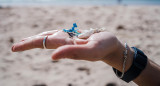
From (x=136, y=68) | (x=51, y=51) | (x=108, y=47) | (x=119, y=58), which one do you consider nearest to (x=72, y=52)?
(x=108, y=47)

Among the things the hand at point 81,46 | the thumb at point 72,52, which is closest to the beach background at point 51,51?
the hand at point 81,46

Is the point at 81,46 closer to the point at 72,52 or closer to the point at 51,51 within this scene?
the point at 72,52

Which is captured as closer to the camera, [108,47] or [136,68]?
[108,47]

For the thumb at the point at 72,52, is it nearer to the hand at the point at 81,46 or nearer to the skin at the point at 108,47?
the hand at the point at 81,46

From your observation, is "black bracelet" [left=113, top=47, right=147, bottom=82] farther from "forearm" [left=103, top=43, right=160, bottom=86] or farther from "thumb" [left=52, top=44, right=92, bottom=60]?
"thumb" [left=52, top=44, right=92, bottom=60]

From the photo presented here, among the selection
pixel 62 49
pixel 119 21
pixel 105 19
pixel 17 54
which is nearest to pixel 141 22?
pixel 119 21

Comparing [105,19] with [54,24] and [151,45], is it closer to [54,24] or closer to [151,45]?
[54,24]
